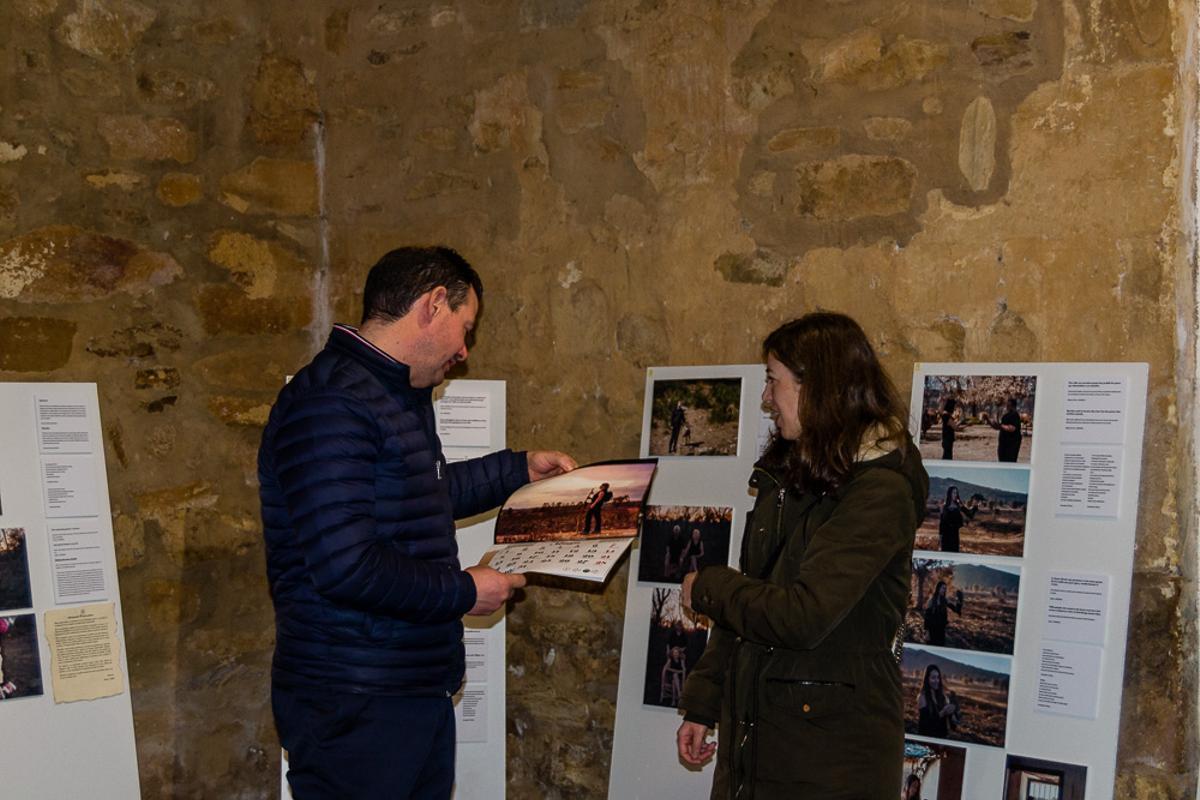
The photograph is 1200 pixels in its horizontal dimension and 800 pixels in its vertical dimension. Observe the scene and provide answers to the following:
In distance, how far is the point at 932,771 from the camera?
2.53 m

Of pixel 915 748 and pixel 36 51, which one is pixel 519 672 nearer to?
pixel 915 748

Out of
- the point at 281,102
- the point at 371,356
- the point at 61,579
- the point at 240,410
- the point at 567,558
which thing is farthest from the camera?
the point at 281,102

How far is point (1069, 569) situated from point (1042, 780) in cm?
45

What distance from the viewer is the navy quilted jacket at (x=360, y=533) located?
2104 mm

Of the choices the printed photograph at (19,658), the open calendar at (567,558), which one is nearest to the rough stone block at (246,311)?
the printed photograph at (19,658)

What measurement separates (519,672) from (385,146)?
1678mm

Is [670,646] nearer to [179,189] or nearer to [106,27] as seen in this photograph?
[179,189]

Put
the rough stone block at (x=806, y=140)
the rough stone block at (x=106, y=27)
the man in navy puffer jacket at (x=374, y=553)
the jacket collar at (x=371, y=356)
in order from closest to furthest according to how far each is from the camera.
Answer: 1. the man in navy puffer jacket at (x=374, y=553)
2. the jacket collar at (x=371, y=356)
3. the rough stone block at (x=806, y=140)
4. the rough stone block at (x=106, y=27)

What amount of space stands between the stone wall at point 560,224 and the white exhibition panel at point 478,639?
Answer: 13cm

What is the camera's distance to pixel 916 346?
2732 mm

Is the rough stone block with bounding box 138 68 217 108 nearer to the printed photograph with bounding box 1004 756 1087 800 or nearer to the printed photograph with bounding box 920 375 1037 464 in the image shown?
the printed photograph with bounding box 920 375 1037 464

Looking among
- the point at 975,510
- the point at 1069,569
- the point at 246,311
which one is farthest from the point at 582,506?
the point at 246,311

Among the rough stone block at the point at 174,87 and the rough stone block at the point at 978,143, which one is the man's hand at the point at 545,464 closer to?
the rough stone block at the point at 978,143

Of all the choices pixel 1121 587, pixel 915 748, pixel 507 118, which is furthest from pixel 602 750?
pixel 507 118
